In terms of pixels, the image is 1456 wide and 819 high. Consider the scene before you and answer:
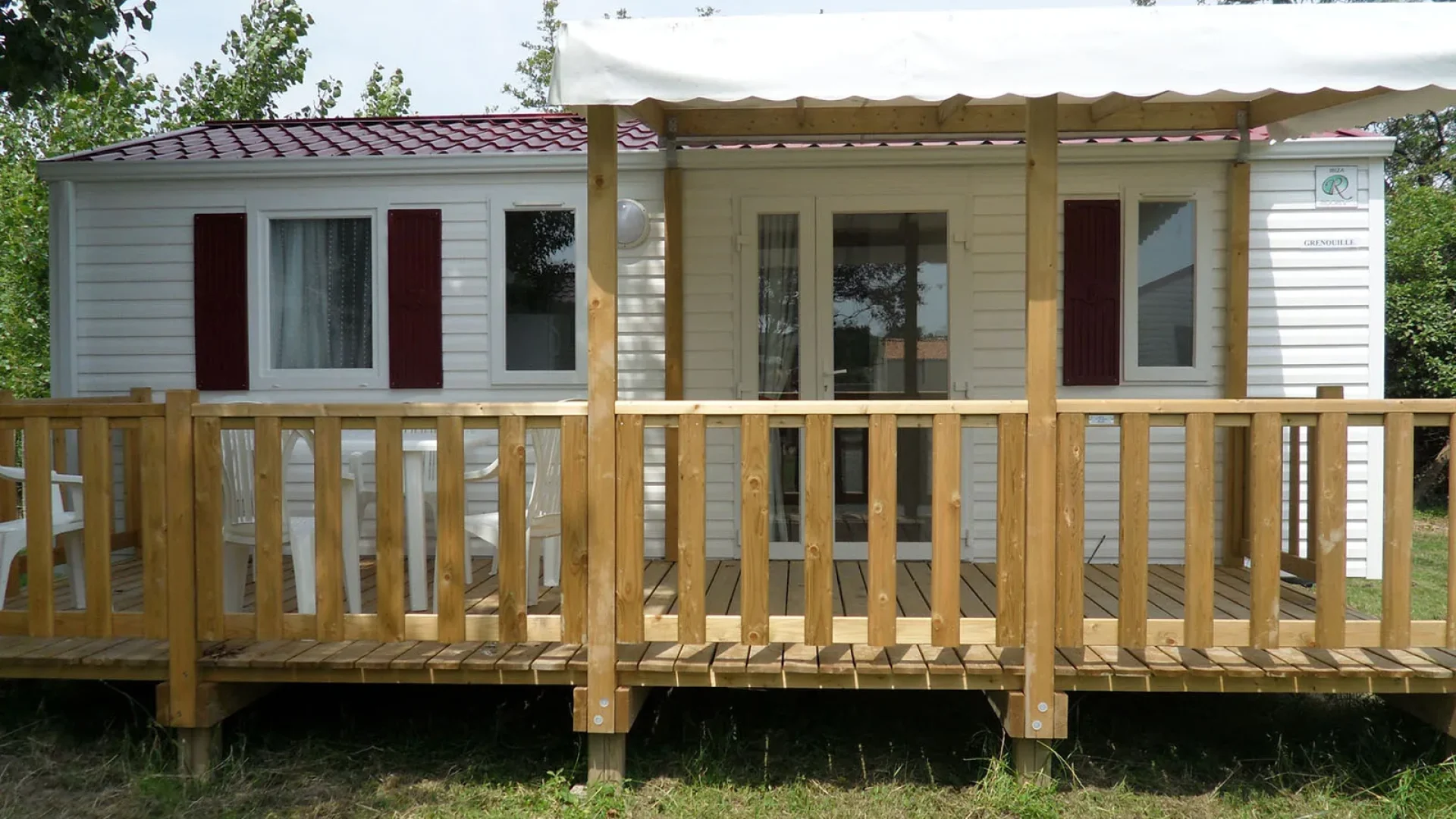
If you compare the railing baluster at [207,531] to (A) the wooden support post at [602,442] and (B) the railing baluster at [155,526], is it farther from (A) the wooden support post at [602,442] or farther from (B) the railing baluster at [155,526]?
(A) the wooden support post at [602,442]

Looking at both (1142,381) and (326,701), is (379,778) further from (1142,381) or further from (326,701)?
(1142,381)

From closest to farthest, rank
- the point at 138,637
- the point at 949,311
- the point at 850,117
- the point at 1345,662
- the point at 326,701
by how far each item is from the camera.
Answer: the point at 1345,662 → the point at 138,637 → the point at 326,701 → the point at 850,117 → the point at 949,311

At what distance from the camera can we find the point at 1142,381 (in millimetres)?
5625

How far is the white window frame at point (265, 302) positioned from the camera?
5898 millimetres

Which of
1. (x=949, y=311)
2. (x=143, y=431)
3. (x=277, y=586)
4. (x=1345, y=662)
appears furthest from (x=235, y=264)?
(x=1345, y=662)

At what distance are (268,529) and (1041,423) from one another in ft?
9.03

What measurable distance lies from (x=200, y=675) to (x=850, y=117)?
3.66m

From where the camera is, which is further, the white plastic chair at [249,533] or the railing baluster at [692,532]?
the white plastic chair at [249,533]

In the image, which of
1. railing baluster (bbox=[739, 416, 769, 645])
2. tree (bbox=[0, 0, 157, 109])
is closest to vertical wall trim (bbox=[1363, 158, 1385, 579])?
railing baluster (bbox=[739, 416, 769, 645])

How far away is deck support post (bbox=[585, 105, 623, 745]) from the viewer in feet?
11.5

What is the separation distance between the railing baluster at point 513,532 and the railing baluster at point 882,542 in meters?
0.88

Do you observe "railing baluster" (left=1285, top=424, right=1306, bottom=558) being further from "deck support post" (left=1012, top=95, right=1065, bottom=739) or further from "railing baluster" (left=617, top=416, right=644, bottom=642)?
"railing baluster" (left=617, top=416, right=644, bottom=642)

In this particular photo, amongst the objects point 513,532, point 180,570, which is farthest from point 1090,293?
point 180,570

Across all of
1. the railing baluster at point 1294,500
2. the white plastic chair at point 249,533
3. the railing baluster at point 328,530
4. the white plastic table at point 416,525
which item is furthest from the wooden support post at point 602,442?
the railing baluster at point 1294,500
